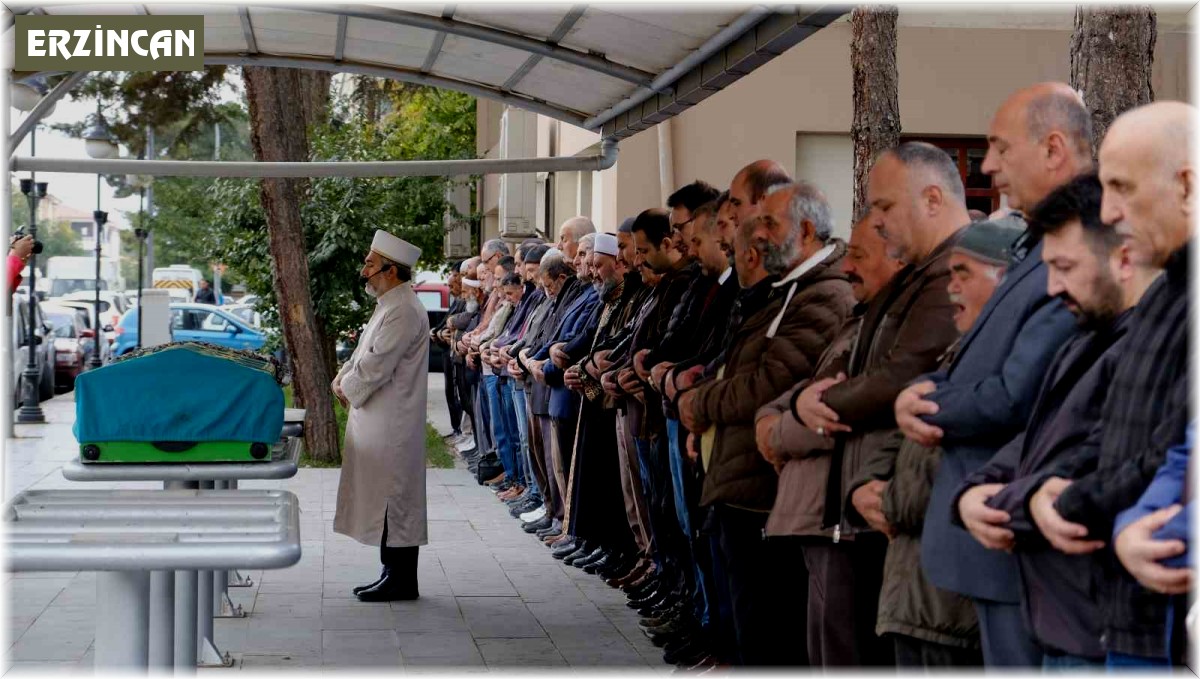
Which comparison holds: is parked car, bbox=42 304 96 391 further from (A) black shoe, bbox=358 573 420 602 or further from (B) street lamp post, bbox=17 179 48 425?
(A) black shoe, bbox=358 573 420 602

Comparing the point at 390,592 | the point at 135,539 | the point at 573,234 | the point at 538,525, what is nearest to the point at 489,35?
the point at 390,592

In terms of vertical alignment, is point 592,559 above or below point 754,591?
below

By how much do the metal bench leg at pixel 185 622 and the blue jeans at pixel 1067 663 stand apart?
12.6 feet

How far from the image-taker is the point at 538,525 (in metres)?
12.1

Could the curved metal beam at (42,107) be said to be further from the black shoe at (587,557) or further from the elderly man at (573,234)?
the black shoe at (587,557)

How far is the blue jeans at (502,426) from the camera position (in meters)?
14.2

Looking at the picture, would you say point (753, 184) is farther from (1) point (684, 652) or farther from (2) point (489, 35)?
(2) point (489, 35)

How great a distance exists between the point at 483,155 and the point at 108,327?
11182 millimetres

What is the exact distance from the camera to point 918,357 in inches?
198

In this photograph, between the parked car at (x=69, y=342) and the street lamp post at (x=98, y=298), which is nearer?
the street lamp post at (x=98, y=298)

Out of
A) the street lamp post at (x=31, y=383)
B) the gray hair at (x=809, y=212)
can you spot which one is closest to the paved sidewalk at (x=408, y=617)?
the gray hair at (x=809, y=212)

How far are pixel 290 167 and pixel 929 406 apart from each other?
8.31 meters

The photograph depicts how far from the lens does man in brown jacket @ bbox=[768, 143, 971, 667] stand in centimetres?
506

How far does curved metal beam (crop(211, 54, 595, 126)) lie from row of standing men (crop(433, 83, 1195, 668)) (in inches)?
102
